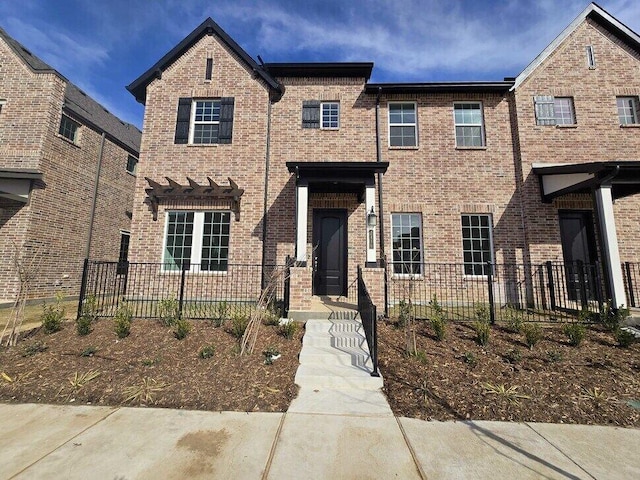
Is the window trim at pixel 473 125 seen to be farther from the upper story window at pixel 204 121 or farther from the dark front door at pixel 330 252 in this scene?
the upper story window at pixel 204 121

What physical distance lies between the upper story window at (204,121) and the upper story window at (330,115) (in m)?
3.11

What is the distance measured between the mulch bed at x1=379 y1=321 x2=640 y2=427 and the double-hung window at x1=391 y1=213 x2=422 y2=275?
3440 mm

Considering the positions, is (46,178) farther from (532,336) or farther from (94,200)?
(532,336)

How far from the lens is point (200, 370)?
4.69 m

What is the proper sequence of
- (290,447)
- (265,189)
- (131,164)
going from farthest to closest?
(131,164), (265,189), (290,447)

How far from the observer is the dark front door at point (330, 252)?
9.30 m

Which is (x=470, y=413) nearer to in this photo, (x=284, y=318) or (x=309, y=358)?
(x=309, y=358)

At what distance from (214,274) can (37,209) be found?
6.81 metres

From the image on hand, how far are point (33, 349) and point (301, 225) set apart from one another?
18.6 ft

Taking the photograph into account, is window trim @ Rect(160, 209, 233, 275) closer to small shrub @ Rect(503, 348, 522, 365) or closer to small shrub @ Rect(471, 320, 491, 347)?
small shrub @ Rect(471, 320, 491, 347)

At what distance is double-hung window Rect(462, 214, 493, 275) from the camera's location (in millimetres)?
9266

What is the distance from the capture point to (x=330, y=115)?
33.8ft

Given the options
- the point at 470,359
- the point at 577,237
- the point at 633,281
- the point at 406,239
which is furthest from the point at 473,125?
the point at 470,359

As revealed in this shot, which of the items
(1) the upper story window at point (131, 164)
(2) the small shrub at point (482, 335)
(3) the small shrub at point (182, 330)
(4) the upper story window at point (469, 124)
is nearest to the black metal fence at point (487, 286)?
(2) the small shrub at point (482, 335)
